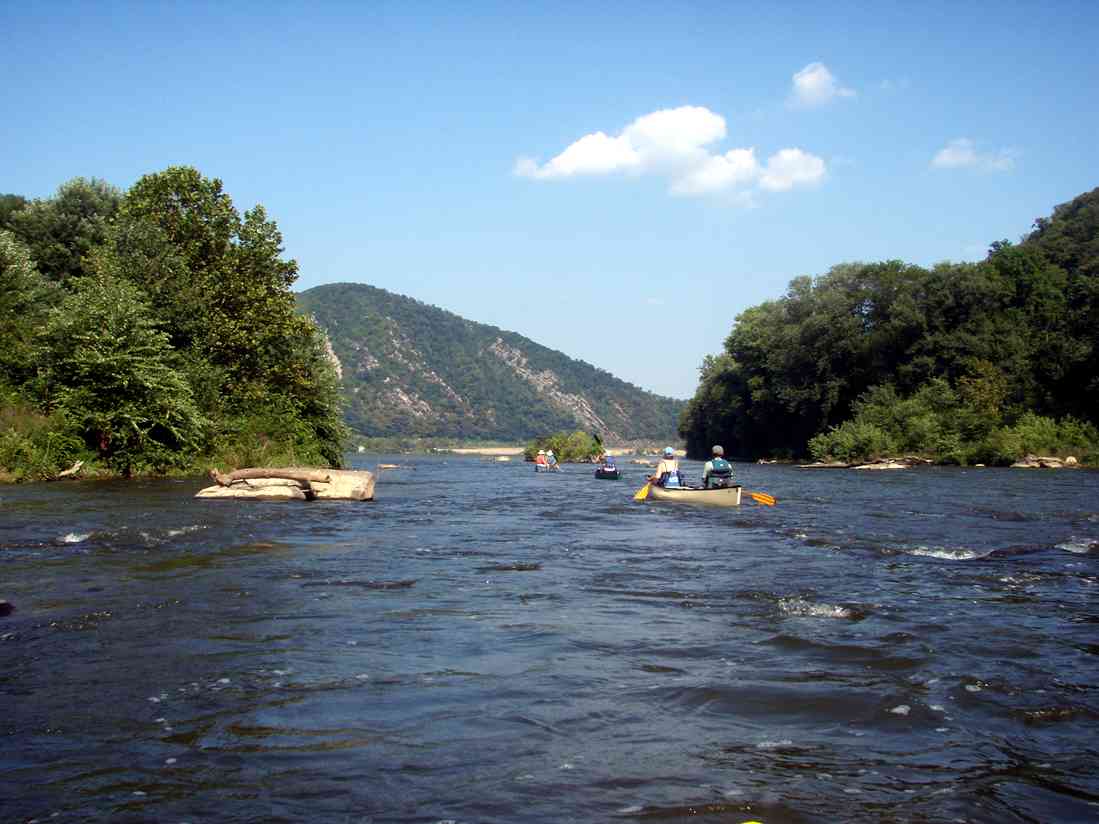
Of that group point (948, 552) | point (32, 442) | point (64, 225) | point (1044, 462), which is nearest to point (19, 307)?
point (32, 442)

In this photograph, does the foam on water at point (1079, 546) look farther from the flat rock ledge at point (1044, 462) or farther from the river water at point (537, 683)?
the flat rock ledge at point (1044, 462)

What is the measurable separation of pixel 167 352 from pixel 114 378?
3.54 meters

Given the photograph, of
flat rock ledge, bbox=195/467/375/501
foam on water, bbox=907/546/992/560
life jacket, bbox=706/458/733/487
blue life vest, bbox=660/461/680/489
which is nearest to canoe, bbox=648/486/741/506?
blue life vest, bbox=660/461/680/489

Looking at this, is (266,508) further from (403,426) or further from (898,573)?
(403,426)

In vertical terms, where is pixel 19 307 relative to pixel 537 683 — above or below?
above

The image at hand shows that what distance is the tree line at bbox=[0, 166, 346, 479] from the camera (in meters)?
28.8

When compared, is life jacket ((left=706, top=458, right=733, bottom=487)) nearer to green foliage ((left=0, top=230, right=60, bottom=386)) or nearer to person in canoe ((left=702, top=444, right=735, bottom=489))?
person in canoe ((left=702, top=444, right=735, bottom=489))

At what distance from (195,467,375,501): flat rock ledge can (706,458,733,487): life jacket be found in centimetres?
994

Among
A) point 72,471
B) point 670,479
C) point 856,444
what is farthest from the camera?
point 856,444

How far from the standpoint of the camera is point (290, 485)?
76.7 ft

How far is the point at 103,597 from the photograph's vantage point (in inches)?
360

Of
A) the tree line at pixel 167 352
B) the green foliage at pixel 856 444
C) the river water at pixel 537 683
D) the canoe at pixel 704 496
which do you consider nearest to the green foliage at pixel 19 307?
the tree line at pixel 167 352

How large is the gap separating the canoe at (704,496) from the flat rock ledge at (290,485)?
8634mm

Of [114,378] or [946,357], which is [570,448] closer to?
[946,357]
